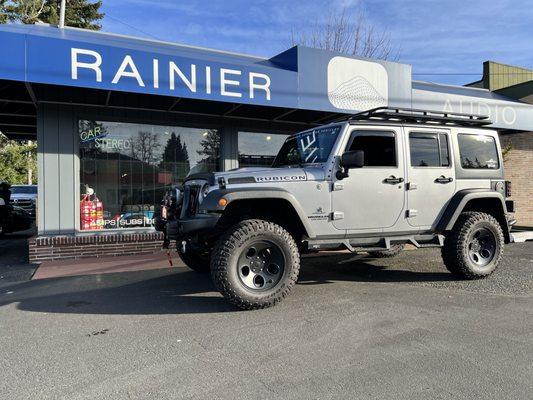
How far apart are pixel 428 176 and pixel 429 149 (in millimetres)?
418

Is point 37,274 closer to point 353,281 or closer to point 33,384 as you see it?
point 33,384

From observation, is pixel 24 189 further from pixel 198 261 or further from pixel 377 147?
Answer: pixel 377 147

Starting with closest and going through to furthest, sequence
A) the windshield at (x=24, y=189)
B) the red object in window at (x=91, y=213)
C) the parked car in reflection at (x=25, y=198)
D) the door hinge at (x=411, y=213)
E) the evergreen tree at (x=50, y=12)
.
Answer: the door hinge at (x=411, y=213)
the red object in window at (x=91, y=213)
the parked car in reflection at (x=25, y=198)
the windshield at (x=24, y=189)
the evergreen tree at (x=50, y=12)

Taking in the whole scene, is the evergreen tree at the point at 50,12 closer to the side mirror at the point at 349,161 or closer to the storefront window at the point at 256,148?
the storefront window at the point at 256,148

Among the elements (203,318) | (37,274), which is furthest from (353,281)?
(37,274)

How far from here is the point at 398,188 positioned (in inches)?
241

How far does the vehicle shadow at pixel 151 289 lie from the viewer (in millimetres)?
5484

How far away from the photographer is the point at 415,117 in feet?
21.3

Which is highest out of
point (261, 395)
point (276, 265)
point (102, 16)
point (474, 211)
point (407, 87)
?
point (102, 16)

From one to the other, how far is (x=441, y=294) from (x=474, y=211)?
164 cm

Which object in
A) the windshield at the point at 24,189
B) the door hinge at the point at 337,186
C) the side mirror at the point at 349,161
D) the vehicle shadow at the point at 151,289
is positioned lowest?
the vehicle shadow at the point at 151,289

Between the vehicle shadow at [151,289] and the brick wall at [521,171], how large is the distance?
32.1ft

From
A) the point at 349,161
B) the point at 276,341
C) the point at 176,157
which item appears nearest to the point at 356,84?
the point at 176,157

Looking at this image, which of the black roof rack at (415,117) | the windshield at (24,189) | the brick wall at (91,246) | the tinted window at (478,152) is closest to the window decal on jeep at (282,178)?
the black roof rack at (415,117)
